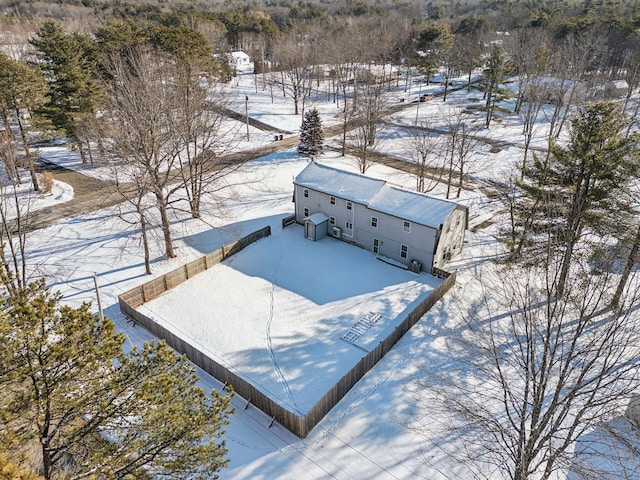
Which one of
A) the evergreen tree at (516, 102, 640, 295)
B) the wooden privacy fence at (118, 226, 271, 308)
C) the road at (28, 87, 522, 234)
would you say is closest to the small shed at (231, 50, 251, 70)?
the road at (28, 87, 522, 234)

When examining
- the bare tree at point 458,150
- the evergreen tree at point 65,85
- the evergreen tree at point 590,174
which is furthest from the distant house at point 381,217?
the evergreen tree at point 65,85

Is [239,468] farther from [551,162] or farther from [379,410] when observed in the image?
[551,162]

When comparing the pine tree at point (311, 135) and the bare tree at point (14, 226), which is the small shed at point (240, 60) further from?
the bare tree at point (14, 226)

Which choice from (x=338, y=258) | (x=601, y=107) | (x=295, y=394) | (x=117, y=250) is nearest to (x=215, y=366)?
(x=295, y=394)

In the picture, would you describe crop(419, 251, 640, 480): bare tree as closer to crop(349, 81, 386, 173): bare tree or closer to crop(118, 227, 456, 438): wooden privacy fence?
crop(118, 227, 456, 438): wooden privacy fence

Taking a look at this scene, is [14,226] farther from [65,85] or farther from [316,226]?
[316,226]

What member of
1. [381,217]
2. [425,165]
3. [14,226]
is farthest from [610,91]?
[14,226]
